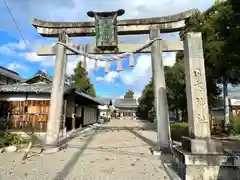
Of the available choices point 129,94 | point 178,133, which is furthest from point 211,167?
point 129,94

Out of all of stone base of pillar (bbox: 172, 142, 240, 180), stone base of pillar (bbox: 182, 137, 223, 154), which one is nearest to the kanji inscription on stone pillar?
stone base of pillar (bbox: 182, 137, 223, 154)

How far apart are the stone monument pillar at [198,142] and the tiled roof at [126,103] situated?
7334 centimetres

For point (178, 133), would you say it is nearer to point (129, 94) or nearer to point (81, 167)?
point (81, 167)

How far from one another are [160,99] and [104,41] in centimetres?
352

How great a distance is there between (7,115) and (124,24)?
11.2 m

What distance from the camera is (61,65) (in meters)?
9.68

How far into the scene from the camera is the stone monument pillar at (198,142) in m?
4.80

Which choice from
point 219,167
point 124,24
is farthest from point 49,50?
point 219,167

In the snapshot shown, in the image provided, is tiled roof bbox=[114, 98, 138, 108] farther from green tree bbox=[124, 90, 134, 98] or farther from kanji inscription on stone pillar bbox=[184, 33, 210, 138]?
kanji inscription on stone pillar bbox=[184, 33, 210, 138]

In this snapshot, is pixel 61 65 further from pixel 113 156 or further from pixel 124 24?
pixel 113 156

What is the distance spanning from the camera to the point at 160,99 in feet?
28.7

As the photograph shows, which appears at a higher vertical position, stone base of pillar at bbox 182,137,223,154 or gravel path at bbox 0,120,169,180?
stone base of pillar at bbox 182,137,223,154

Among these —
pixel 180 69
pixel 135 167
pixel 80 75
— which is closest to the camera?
pixel 135 167

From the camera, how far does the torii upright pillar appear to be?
28.1ft
